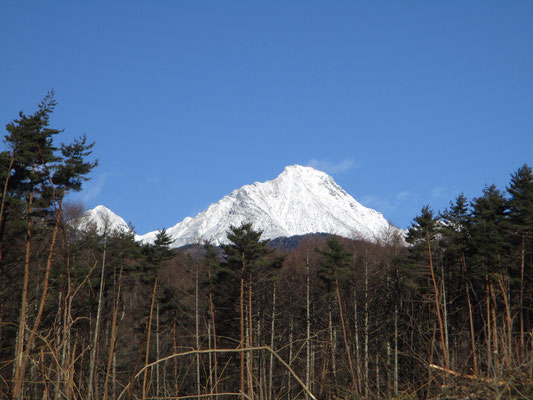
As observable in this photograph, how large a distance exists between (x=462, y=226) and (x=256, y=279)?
14.3 metres

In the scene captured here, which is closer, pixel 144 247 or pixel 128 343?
pixel 144 247

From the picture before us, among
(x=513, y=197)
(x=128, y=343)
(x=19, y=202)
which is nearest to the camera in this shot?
(x=19, y=202)

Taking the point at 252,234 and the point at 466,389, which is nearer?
the point at 466,389

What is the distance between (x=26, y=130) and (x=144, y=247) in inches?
591

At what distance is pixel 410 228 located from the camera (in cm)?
3350

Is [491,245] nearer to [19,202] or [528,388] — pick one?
[19,202]

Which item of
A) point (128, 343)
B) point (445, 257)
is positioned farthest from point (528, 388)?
point (128, 343)

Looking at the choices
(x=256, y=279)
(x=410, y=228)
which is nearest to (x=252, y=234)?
(x=256, y=279)

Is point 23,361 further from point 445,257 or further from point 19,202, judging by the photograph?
point 445,257

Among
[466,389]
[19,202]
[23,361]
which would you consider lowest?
[466,389]

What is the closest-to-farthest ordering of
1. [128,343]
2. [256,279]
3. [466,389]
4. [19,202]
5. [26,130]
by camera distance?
[466,389], [19,202], [26,130], [256,279], [128,343]

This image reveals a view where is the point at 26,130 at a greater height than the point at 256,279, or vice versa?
the point at 26,130

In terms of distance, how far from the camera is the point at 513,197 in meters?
30.0

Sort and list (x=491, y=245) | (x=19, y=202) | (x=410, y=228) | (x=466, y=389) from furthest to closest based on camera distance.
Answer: (x=410, y=228) → (x=491, y=245) → (x=19, y=202) → (x=466, y=389)
